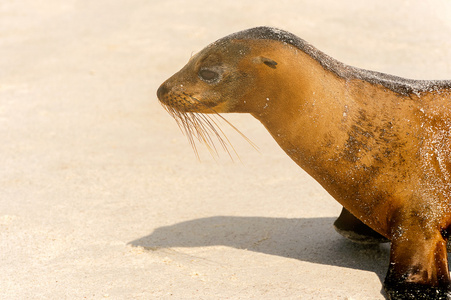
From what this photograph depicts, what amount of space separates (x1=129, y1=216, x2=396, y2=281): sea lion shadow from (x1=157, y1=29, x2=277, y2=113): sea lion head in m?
1.26

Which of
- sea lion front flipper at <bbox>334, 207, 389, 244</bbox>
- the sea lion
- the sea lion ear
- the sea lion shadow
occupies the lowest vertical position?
the sea lion shadow

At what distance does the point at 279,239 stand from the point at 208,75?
5.17 ft

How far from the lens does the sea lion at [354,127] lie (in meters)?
4.21

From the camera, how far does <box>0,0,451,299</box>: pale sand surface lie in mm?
4543

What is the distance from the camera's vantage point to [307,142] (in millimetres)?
4297

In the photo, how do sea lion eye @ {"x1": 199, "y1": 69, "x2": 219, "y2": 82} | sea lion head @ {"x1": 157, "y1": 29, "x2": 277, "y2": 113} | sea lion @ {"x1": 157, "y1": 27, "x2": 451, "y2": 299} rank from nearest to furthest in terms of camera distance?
1. sea lion @ {"x1": 157, "y1": 27, "x2": 451, "y2": 299}
2. sea lion head @ {"x1": 157, "y1": 29, "x2": 277, "y2": 113}
3. sea lion eye @ {"x1": 199, "y1": 69, "x2": 219, "y2": 82}

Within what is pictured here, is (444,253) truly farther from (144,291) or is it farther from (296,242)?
(144,291)

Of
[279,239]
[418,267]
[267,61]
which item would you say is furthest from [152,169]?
[418,267]

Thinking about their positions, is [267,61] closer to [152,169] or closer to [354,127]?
[354,127]

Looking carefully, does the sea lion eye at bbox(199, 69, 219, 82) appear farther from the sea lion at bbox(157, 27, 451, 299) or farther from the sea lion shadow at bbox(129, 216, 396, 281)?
the sea lion shadow at bbox(129, 216, 396, 281)

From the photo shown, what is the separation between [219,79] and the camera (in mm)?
4422

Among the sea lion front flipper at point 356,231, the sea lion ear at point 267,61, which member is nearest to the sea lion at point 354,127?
the sea lion ear at point 267,61

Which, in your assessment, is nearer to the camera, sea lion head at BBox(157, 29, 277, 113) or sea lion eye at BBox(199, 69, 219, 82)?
sea lion head at BBox(157, 29, 277, 113)

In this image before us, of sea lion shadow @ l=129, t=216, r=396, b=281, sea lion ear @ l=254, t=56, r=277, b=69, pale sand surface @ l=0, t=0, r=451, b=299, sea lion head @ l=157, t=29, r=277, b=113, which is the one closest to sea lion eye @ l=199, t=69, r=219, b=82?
sea lion head @ l=157, t=29, r=277, b=113
